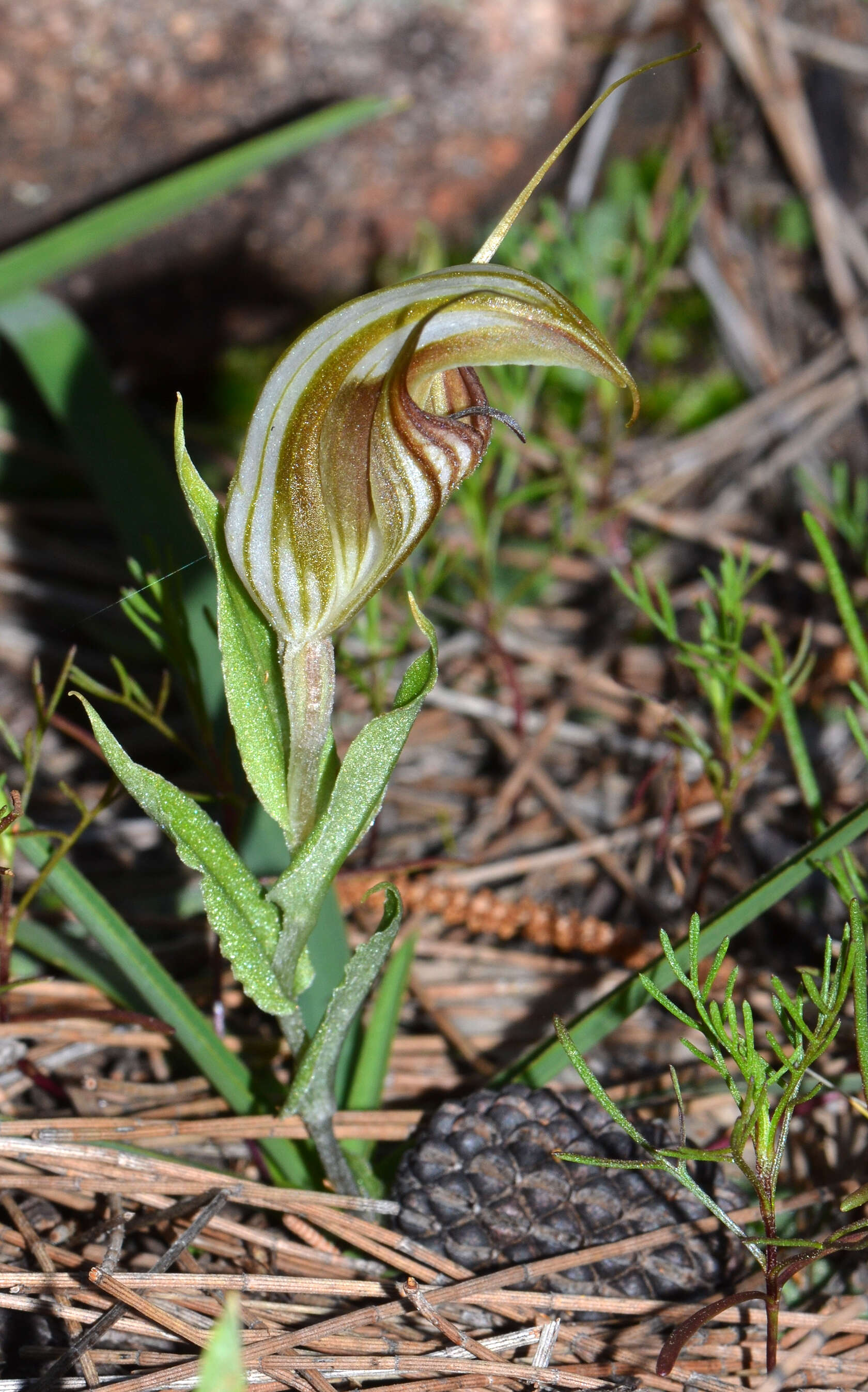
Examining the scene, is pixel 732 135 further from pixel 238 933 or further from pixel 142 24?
pixel 238 933

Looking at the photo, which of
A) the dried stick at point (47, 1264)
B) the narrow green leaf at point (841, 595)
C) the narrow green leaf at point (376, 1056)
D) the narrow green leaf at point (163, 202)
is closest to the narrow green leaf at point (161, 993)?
the narrow green leaf at point (376, 1056)

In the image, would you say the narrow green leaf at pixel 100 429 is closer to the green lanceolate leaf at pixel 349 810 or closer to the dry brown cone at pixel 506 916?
the dry brown cone at pixel 506 916

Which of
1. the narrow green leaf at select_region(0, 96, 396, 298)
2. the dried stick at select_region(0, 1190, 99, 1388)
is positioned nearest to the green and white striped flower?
the dried stick at select_region(0, 1190, 99, 1388)

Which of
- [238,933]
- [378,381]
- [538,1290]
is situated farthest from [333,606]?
[538,1290]

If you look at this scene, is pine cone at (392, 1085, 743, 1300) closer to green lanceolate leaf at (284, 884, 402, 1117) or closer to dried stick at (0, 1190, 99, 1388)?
green lanceolate leaf at (284, 884, 402, 1117)

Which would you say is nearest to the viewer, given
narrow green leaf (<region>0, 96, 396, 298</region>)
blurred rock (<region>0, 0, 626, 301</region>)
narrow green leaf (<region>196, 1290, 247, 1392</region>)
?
narrow green leaf (<region>196, 1290, 247, 1392</region>)

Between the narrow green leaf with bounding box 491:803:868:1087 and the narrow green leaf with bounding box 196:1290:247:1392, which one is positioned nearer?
the narrow green leaf with bounding box 196:1290:247:1392

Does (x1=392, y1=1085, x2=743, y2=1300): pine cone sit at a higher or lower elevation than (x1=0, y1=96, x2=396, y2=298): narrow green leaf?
lower
